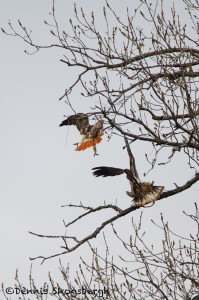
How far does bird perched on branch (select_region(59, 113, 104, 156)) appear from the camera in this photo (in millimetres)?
4938

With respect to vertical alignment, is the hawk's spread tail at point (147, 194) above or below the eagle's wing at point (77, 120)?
below

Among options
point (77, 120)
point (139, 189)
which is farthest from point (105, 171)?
point (77, 120)

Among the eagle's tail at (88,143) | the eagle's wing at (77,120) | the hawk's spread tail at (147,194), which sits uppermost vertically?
the eagle's wing at (77,120)

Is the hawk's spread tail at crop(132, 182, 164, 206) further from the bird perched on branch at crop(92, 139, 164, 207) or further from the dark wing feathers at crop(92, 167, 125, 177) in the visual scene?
the dark wing feathers at crop(92, 167, 125, 177)

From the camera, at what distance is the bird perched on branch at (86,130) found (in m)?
4.94

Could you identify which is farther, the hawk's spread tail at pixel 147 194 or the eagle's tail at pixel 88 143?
the eagle's tail at pixel 88 143

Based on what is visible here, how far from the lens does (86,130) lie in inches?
198

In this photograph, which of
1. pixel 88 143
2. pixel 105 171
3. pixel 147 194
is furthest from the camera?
pixel 88 143

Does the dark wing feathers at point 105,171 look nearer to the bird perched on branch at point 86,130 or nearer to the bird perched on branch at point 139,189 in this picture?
the bird perched on branch at point 139,189

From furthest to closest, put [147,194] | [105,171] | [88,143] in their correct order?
[88,143] < [147,194] < [105,171]

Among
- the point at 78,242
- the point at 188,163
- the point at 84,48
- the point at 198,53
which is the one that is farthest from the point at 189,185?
the point at 84,48

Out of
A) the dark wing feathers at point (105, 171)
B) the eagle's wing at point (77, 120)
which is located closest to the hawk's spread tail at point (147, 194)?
the dark wing feathers at point (105, 171)

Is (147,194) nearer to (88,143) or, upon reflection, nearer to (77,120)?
(88,143)

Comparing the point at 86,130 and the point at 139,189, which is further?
the point at 86,130
